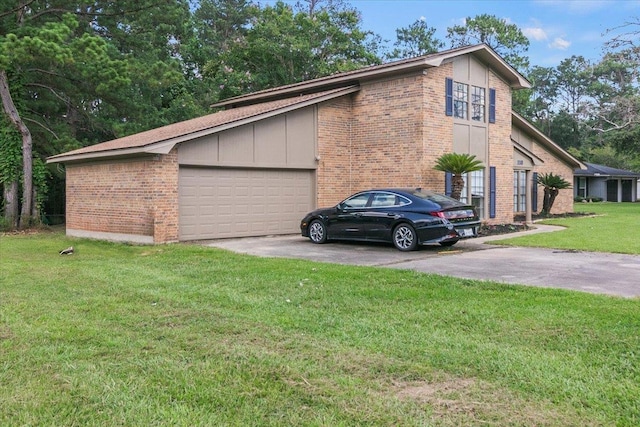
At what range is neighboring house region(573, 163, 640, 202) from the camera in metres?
42.7

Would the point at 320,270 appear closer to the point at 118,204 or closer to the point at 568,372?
the point at 568,372

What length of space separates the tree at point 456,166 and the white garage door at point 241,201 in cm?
397

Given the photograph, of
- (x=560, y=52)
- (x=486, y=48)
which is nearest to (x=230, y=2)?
(x=486, y=48)

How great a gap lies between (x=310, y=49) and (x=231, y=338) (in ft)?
91.4

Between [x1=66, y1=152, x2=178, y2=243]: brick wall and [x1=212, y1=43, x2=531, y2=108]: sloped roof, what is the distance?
21.8 feet

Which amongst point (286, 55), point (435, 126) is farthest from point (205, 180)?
point (286, 55)

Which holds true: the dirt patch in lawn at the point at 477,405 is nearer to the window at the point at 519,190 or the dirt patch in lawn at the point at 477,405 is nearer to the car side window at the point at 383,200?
the car side window at the point at 383,200

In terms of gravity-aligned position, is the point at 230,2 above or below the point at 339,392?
above

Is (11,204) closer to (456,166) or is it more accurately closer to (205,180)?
(205,180)

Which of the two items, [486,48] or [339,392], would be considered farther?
[486,48]

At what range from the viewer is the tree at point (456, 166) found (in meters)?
15.5

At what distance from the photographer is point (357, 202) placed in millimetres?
13109

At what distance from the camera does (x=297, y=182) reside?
16.5 meters

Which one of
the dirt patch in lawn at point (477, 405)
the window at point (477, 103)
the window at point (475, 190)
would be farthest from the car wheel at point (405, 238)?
the dirt patch in lawn at point (477, 405)
